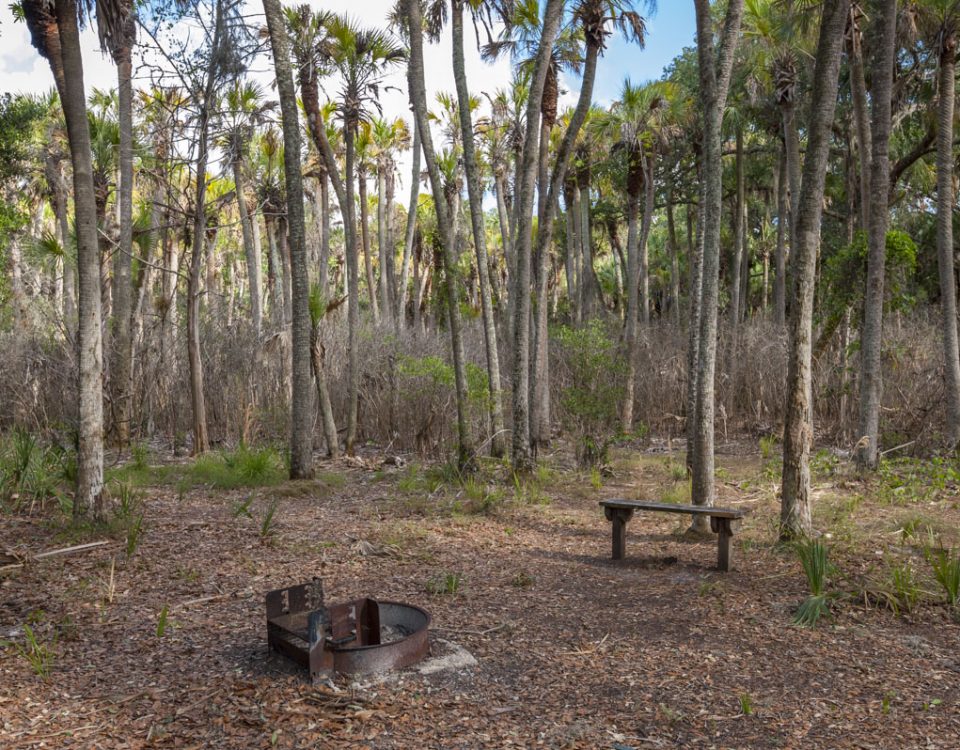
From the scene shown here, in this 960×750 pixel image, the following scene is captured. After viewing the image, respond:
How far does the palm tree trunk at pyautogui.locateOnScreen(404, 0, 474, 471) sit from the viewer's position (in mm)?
10430

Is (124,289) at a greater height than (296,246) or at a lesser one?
lesser

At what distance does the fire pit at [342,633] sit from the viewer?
412 centimetres

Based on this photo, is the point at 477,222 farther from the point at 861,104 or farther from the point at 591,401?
the point at 861,104

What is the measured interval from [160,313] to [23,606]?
10.2 meters

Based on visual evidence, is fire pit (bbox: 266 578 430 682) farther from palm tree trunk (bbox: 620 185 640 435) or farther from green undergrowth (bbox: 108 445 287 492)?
palm tree trunk (bbox: 620 185 640 435)

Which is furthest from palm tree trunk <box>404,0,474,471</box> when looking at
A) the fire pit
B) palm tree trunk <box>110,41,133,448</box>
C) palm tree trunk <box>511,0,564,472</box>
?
the fire pit

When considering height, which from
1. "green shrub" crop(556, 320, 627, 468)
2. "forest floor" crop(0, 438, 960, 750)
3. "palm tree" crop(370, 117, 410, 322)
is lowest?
"forest floor" crop(0, 438, 960, 750)

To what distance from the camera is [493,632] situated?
512 centimetres

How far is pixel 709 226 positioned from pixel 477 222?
172 inches

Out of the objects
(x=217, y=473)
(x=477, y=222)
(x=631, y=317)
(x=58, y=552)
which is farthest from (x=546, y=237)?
(x=58, y=552)

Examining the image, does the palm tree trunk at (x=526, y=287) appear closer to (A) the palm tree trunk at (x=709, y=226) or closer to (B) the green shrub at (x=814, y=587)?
(A) the palm tree trunk at (x=709, y=226)

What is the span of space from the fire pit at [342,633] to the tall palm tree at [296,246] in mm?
5797

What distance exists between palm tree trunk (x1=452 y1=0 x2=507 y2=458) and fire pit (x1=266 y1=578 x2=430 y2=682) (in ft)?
20.6

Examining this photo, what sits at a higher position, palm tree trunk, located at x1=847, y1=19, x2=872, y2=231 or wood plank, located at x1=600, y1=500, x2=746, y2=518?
palm tree trunk, located at x1=847, y1=19, x2=872, y2=231
